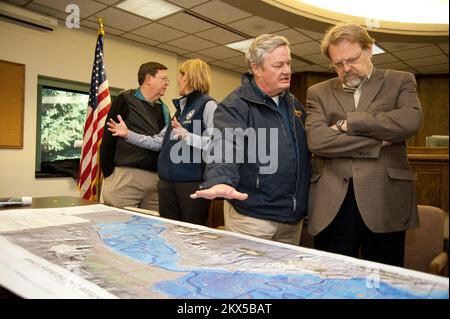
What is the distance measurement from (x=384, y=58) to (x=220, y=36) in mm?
3027

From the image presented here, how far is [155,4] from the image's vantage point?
4.17 meters

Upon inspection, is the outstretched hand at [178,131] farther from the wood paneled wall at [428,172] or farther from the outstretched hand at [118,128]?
the wood paneled wall at [428,172]

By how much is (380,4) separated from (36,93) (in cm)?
468

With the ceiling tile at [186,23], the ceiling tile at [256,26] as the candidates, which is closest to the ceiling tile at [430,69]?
the ceiling tile at [256,26]

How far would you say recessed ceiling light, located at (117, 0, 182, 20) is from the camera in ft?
13.6

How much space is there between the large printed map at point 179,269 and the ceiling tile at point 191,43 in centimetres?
462

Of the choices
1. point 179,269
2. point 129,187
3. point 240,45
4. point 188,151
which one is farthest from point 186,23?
point 179,269

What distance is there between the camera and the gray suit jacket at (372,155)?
126 centimetres

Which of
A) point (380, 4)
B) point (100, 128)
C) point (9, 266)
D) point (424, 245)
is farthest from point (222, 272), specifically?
point (380, 4)

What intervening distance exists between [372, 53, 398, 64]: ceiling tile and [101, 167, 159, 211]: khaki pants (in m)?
5.17

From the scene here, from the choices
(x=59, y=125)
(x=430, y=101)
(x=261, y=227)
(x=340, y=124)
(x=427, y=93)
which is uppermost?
(x=427, y=93)

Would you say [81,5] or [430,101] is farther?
[430,101]

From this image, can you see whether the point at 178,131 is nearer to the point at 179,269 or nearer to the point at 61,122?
the point at 179,269

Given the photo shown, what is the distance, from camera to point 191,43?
5570 millimetres
